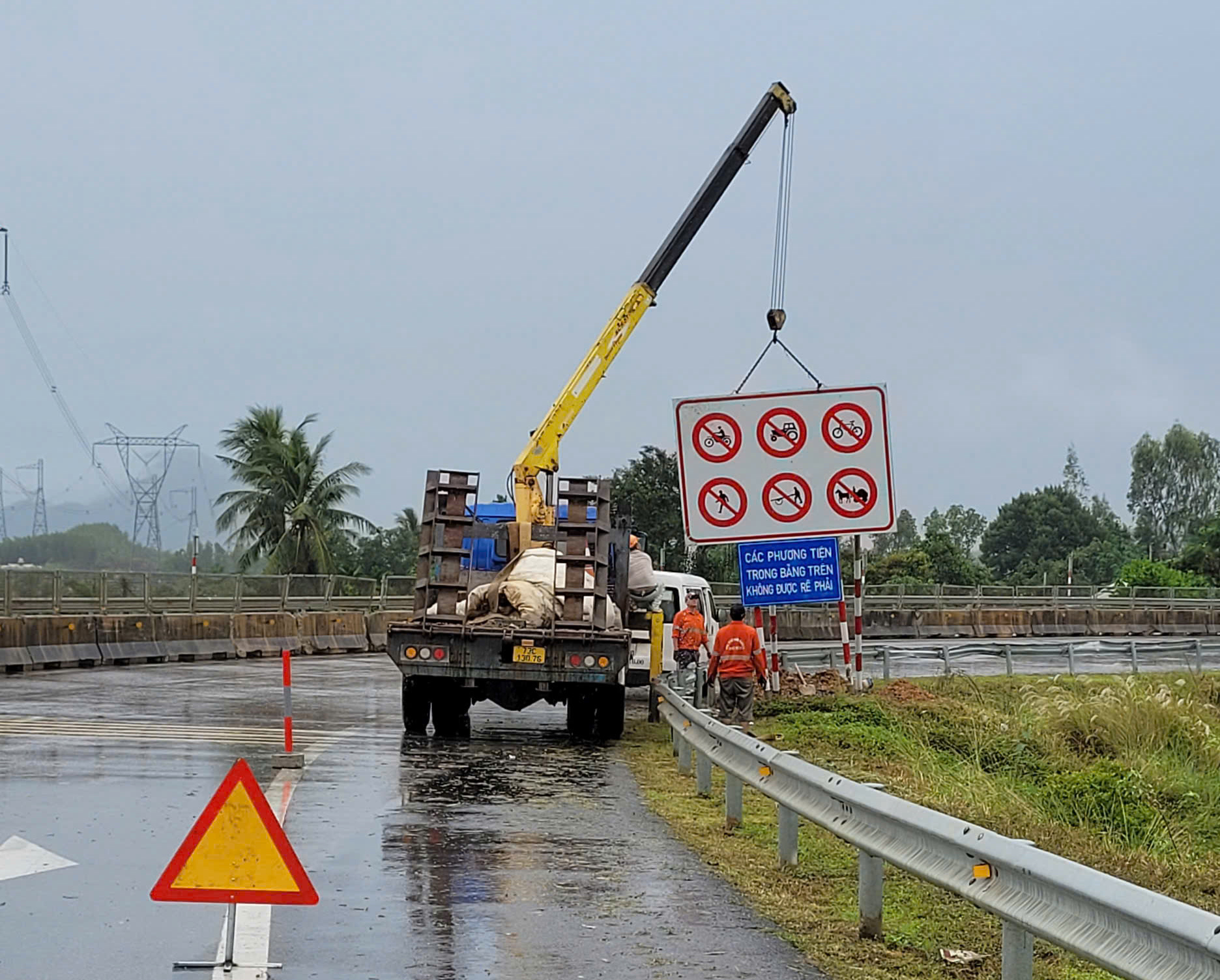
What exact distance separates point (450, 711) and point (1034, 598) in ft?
169

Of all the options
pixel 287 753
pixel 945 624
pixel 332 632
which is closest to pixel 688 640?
pixel 287 753

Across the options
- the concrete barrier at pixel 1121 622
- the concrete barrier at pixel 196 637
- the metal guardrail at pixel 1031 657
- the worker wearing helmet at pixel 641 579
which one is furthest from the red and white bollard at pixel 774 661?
the concrete barrier at pixel 1121 622

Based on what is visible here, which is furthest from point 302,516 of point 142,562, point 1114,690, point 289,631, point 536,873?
point 536,873

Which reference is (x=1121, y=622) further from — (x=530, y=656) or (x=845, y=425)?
(x=530, y=656)

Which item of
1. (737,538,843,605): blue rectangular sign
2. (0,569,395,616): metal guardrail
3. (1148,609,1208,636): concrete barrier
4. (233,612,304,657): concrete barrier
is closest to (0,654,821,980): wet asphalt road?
(737,538,843,605): blue rectangular sign

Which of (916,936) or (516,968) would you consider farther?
(916,936)

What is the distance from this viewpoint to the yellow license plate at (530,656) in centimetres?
1806

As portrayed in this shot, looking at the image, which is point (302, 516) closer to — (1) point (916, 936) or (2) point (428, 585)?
(2) point (428, 585)

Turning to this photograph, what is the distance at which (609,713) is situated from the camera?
63.7 ft

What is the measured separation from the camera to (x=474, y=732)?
2031 centimetres

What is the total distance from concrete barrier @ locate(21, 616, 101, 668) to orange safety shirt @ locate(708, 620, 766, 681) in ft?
51.1

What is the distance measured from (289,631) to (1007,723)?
21.9 meters

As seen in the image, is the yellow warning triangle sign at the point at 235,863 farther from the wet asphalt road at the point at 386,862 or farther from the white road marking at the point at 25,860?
the white road marking at the point at 25,860

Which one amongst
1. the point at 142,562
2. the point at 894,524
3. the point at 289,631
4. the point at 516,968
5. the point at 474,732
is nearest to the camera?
the point at 516,968
